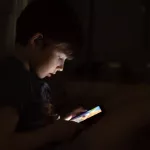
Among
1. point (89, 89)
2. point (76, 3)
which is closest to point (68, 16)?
point (76, 3)

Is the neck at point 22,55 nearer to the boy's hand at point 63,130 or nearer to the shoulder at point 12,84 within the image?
the shoulder at point 12,84

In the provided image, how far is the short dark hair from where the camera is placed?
2.06ft

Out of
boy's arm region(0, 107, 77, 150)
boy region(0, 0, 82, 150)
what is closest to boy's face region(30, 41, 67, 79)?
boy region(0, 0, 82, 150)

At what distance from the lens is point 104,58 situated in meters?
0.67

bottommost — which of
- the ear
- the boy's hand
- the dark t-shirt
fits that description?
the boy's hand

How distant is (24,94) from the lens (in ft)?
1.98

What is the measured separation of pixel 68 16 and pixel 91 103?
178mm

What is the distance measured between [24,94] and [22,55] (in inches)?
3.3

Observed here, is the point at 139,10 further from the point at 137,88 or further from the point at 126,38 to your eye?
the point at 137,88

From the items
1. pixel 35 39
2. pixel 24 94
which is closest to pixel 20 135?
pixel 24 94

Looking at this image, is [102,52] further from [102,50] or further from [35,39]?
[35,39]

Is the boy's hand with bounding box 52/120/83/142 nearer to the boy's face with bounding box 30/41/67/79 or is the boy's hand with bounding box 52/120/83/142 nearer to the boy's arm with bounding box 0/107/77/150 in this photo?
the boy's arm with bounding box 0/107/77/150

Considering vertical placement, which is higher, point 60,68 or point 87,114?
point 60,68

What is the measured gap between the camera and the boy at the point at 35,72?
1.95 feet
